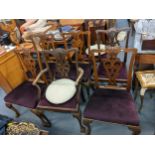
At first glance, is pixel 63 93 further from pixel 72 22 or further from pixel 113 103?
pixel 72 22

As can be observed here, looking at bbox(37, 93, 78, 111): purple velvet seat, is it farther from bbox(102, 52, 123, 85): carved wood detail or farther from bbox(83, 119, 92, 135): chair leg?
bbox(102, 52, 123, 85): carved wood detail

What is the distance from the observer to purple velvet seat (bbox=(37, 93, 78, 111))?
1520mm

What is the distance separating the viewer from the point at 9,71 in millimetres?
2027

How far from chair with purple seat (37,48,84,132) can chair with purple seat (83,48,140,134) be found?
0.15 meters

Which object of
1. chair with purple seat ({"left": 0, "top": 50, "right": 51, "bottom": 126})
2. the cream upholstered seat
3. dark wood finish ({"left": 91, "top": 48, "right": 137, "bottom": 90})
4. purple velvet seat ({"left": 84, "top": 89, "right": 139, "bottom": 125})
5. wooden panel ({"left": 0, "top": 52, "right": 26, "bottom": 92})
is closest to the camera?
purple velvet seat ({"left": 84, "top": 89, "right": 139, "bottom": 125})

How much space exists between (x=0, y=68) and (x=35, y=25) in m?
1.02

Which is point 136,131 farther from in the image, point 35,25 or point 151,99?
point 35,25

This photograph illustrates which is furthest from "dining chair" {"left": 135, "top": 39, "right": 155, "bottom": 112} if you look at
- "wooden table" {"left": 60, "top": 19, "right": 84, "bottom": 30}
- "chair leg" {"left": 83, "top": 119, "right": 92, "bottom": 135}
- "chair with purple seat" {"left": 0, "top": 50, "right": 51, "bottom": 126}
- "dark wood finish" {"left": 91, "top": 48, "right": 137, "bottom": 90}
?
"wooden table" {"left": 60, "top": 19, "right": 84, "bottom": 30}

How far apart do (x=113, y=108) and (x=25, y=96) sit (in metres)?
0.95

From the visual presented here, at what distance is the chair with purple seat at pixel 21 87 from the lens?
1.68 m

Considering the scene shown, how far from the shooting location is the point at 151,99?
79.0 inches

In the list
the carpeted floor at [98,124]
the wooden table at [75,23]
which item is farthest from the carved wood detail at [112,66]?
the wooden table at [75,23]

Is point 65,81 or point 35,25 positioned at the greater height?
point 35,25
